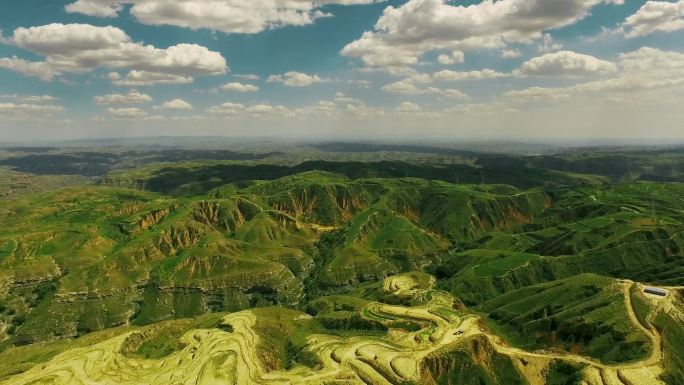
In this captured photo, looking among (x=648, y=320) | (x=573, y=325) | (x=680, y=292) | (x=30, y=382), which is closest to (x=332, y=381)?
(x=30, y=382)

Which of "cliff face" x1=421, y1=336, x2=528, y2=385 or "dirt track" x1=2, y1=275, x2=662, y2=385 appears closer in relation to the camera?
"dirt track" x1=2, y1=275, x2=662, y2=385

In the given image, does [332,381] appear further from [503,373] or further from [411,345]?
[503,373]

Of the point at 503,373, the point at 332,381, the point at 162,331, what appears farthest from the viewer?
the point at 162,331

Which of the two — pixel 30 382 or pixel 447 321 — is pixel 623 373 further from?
pixel 30 382

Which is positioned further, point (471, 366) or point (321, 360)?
point (471, 366)

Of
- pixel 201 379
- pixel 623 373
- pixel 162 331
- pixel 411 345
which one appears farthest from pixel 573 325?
pixel 162 331

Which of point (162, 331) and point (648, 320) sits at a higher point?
point (648, 320)

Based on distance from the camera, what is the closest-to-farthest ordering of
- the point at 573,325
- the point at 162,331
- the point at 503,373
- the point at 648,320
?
the point at 503,373 < the point at 648,320 < the point at 573,325 < the point at 162,331

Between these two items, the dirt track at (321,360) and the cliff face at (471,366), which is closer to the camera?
the dirt track at (321,360)

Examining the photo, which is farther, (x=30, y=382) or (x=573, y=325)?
(x=573, y=325)

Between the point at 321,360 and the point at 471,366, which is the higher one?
the point at 321,360
